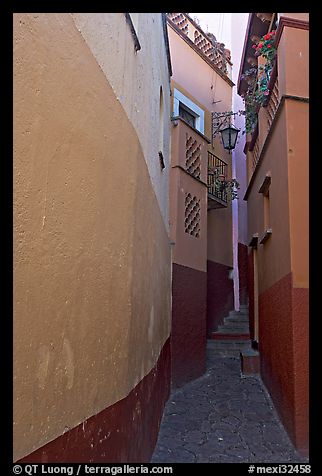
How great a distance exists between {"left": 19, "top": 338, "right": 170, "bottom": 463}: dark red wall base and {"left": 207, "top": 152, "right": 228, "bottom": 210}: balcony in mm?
7206

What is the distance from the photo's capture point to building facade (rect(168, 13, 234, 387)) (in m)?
8.54

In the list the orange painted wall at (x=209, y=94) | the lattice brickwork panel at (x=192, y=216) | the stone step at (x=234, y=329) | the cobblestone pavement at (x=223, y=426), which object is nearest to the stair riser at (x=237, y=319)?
the stone step at (x=234, y=329)

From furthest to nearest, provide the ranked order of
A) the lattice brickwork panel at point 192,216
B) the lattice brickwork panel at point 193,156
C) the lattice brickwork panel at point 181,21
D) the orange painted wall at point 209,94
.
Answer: the lattice brickwork panel at point 181,21, the orange painted wall at point 209,94, the lattice brickwork panel at point 193,156, the lattice brickwork panel at point 192,216

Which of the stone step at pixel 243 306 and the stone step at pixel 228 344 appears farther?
the stone step at pixel 243 306

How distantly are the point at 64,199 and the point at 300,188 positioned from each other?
3896 mm

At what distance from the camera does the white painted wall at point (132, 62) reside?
2748 millimetres

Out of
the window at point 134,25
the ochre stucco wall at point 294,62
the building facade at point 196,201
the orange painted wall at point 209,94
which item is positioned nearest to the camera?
the window at point 134,25

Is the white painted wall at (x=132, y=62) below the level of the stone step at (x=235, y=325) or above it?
above

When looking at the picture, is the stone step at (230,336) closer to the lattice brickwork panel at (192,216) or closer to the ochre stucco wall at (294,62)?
the lattice brickwork panel at (192,216)

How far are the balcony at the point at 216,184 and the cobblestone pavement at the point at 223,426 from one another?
4518mm

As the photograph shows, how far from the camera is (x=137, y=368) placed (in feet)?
12.3

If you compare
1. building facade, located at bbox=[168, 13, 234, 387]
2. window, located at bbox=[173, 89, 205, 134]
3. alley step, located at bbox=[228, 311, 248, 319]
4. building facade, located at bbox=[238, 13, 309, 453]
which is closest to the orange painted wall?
building facade, located at bbox=[168, 13, 234, 387]
